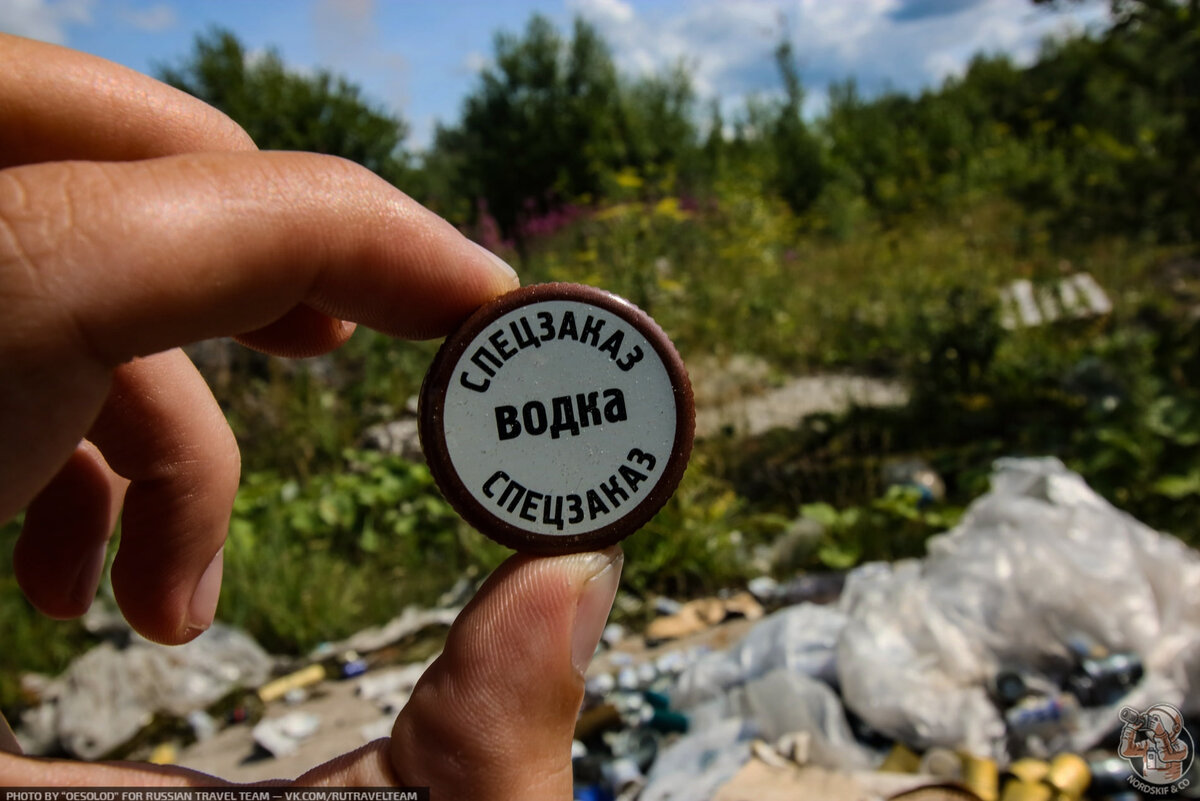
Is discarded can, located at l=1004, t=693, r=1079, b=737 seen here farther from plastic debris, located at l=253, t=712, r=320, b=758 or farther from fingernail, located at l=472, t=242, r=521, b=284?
plastic debris, located at l=253, t=712, r=320, b=758

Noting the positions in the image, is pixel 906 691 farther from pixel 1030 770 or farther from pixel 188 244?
pixel 188 244

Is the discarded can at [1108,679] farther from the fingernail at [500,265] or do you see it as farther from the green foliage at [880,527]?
the fingernail at [500,265]

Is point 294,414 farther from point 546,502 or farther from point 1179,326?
point 1179,326

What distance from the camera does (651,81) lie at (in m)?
14.1

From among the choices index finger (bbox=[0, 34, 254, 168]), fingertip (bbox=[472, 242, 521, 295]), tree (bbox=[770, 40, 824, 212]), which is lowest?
fingertip (bbox=[472, 242, 521, 295])

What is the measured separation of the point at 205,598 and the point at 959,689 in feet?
6.98

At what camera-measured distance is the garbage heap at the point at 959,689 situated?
90.8 inches

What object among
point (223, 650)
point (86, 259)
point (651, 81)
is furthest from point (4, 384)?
point (651, 81)

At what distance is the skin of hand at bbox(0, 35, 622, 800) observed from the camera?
2.86 ft

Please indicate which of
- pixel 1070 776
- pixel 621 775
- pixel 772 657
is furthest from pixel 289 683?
pixel 1070 776

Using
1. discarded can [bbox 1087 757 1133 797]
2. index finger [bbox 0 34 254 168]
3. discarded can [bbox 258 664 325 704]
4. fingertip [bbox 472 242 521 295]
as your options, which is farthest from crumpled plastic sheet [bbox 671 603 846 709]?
index finger [bbox 0 34 254 168]

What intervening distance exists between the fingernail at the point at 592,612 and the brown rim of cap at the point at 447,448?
82mm

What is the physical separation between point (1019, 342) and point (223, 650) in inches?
209

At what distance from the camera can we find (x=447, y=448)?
4.59ft
